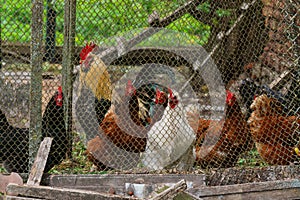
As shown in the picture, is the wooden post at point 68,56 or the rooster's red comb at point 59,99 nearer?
the wooden post at point 68,56

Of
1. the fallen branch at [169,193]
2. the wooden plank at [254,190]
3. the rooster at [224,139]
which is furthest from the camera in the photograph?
the rooster at [224,139]

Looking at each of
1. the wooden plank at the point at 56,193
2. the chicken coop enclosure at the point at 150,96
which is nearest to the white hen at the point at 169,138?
the chicken coop enclosure at the point at 150,96

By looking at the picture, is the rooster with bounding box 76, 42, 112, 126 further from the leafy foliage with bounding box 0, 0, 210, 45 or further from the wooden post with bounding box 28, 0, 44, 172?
the wooden post with bounding box 28, 0, 44, 172

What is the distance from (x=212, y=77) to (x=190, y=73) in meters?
0.31

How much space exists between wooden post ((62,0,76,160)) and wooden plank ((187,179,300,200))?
1562 millimetres

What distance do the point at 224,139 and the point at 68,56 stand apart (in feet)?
5.65

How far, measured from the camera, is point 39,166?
10.7 ft

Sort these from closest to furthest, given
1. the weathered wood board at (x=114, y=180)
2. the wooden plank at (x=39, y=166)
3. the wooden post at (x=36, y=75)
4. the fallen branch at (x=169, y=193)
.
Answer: the fallen branch at (x=169, y=193)
the wooden plank at (x=39, y=166)
the weathered wood board at (x=114, y=180)
the wooden post at (x=36, y=75)

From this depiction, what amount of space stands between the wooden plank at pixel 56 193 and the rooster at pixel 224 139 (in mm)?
1899

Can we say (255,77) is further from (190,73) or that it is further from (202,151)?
(202,151)

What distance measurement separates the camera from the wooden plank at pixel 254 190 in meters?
3.29

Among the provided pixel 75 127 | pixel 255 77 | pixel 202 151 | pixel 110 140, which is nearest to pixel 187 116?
pixel 202 151

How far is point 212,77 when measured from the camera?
18.8 feet

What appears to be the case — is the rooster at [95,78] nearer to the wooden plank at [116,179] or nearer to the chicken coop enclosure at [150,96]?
the chicken coop enclosure at [150,96]
